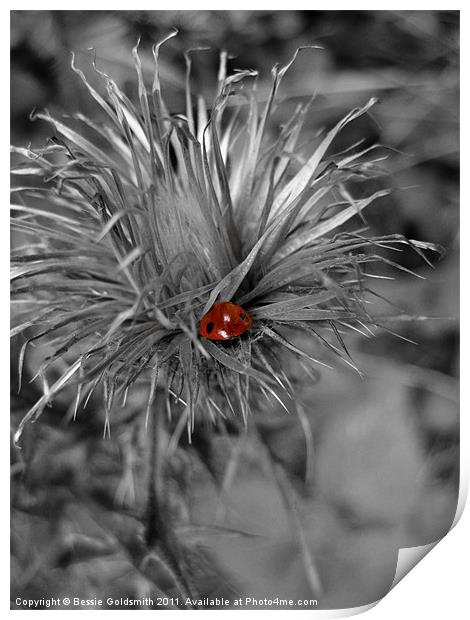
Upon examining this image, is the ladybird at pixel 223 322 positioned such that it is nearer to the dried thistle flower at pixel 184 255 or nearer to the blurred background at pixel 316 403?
the dried thistle flower at pixel 184 255

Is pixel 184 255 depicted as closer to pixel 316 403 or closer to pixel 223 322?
pixel 223 322

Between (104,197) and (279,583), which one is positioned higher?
(104,197)

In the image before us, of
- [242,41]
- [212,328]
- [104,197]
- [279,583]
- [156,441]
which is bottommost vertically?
[279,583]

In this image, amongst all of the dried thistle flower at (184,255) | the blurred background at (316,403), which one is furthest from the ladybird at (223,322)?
the blurred background at (316,403)

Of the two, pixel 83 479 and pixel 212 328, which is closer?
pixel 212 328
